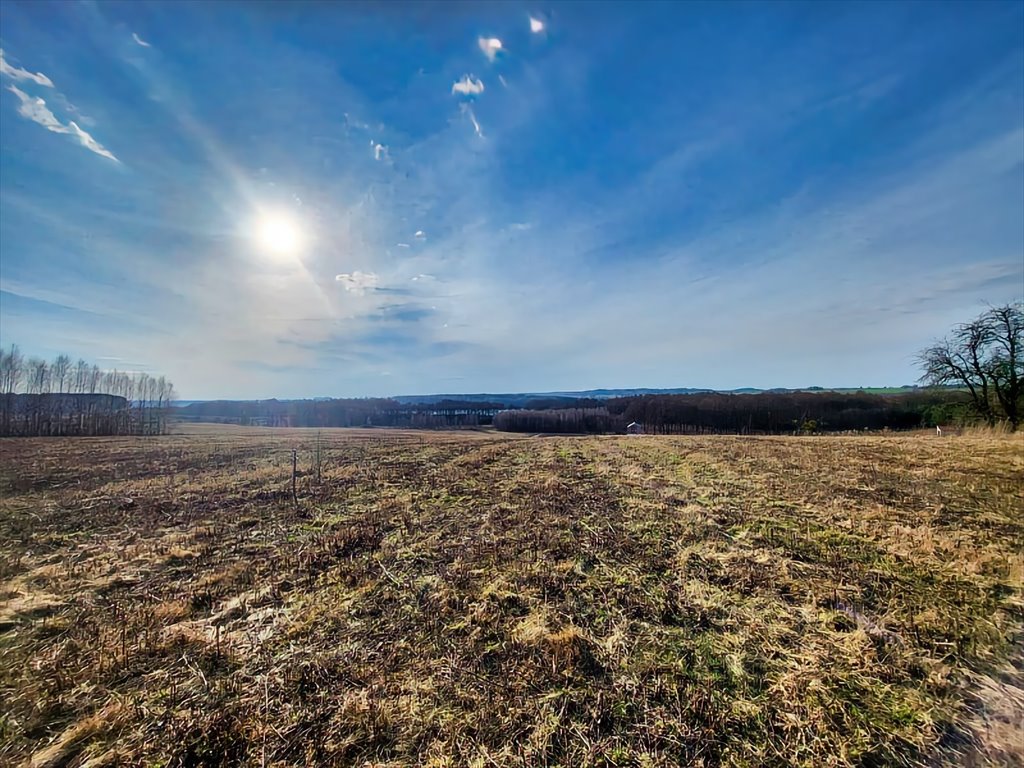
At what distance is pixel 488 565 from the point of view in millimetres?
6227

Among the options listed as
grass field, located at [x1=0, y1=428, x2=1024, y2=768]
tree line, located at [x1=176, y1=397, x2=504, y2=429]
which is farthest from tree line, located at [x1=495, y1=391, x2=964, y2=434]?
grass field, located at [x1=0, y1=428, x2=1024, y2=768]

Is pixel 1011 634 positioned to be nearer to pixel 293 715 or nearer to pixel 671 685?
pixel 671 685

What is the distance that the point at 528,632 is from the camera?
172 inches

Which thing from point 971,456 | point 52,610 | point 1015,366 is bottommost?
point 52,610

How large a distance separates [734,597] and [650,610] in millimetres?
1245

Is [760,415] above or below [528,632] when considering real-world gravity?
above

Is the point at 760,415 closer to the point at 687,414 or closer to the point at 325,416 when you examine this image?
the point at 687,414

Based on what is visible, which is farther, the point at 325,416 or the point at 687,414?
the point at 325,416

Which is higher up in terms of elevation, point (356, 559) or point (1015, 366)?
point (1015, 366)

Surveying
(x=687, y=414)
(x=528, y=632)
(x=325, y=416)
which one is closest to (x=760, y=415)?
(x=687, y=414)

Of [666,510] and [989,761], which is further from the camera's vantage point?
[666,510]

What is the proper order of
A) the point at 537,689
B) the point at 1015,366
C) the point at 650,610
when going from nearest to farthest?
1. the point at 537,689
2. the point at 650,610
3. the point at 1015,366

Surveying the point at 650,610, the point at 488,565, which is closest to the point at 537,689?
the point at 650,610

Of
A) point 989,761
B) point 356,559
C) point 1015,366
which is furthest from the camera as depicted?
point 1015,366
